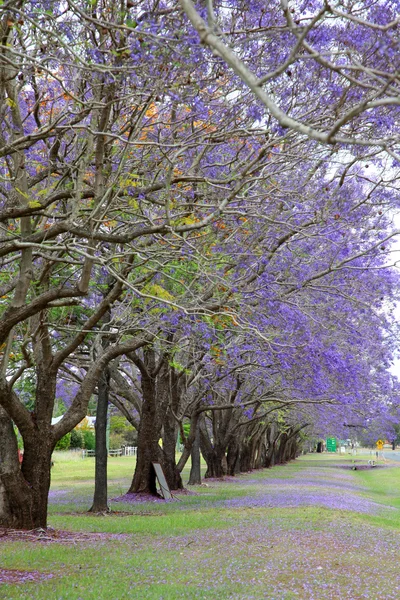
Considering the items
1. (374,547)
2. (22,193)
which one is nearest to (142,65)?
(22,193)

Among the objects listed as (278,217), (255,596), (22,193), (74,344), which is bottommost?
(255,596)

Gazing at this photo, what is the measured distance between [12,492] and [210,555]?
13.6 ft

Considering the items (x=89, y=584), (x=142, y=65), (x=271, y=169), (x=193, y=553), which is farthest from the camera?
(x=271, y=169)

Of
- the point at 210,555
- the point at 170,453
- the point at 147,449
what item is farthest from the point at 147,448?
the point at 210,555

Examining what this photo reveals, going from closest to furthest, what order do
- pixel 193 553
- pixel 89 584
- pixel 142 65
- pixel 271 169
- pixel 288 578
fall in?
pixel 142 65 → pixel 89 584 → pixel 288 578 → pixel 193 553 → pixel 271 169

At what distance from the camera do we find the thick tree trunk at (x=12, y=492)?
1380 cm

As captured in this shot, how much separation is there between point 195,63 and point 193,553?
758 cm

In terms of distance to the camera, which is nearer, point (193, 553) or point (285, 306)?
point (193, 553)

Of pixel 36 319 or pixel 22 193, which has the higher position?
pixel 22 193

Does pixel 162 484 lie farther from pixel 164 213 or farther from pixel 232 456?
pixel 232 456

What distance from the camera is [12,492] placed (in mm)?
13898

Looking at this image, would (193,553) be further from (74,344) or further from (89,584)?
(74,344)

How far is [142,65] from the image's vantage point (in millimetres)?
8852

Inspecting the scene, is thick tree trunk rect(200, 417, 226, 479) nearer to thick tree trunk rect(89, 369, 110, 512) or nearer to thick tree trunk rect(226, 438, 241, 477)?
thick tree trunk rect(226, 438, 241, 477)
